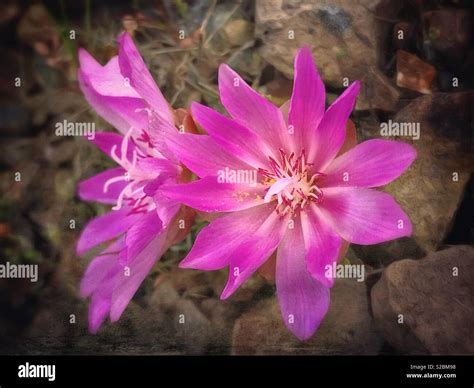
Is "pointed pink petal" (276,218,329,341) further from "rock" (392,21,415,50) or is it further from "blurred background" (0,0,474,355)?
"rock" (392,21,415,50)

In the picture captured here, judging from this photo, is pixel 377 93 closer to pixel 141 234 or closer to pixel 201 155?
pixel 201 155

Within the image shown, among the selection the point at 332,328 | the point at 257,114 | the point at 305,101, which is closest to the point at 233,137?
the point at 257,114

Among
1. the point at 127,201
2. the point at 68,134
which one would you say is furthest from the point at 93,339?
the point at 68,134

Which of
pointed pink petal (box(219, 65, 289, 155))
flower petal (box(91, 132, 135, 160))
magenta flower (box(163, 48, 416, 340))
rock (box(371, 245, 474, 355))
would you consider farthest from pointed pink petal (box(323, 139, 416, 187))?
flower petal (box(91, 132, 135, 160))

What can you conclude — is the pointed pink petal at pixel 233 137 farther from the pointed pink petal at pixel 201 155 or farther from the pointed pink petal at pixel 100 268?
the pointed pink petal at pixel 100 268

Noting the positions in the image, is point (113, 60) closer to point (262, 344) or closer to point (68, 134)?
point (68, 134)
